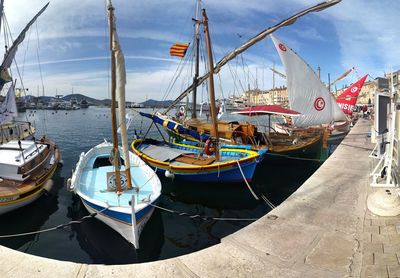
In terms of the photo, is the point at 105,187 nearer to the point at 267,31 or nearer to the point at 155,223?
the point at 155,223

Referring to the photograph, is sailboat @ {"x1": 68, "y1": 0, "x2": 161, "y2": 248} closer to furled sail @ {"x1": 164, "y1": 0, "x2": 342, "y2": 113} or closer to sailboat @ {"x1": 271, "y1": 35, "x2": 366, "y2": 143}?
furled sail @ {"x1": 164, "y1": 0, "x2": 342, "y2": 113}

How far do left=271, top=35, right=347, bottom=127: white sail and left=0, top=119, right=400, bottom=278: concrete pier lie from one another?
44.9 ft

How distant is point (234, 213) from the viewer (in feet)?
40.4

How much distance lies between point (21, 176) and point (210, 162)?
374 inches

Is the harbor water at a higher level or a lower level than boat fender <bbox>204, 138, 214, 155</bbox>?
lower

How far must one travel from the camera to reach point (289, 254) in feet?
18.8

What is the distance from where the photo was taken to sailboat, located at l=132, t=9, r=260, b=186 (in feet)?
46.9

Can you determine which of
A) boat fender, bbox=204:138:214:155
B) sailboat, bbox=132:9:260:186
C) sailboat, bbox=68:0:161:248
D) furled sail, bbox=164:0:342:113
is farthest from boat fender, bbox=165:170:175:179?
furled sail, bbox=164:0:342:113

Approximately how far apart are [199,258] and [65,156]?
2451 centimetres

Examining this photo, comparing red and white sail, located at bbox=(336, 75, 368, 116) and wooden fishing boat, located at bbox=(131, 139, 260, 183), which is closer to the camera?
wooden fishing boat, located at bbox=(131, 139, 260, 183)

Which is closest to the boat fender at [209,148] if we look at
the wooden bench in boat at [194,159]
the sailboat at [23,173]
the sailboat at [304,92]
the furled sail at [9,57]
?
the wooden bench in boat at [194,159]

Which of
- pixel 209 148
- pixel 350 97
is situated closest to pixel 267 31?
pixel 209 148

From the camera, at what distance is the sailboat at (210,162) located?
14.3 m

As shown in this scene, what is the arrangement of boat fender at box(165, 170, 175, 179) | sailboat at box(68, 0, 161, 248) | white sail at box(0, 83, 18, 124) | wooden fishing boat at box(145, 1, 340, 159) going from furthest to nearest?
white sail at box(0, 83, 18, 124) → wooden fishing boat at box(145, 1, 340, 159) → boat fender at box(165, 170, 175, 179) → sailboat at box(68, 0, 161, 248)
